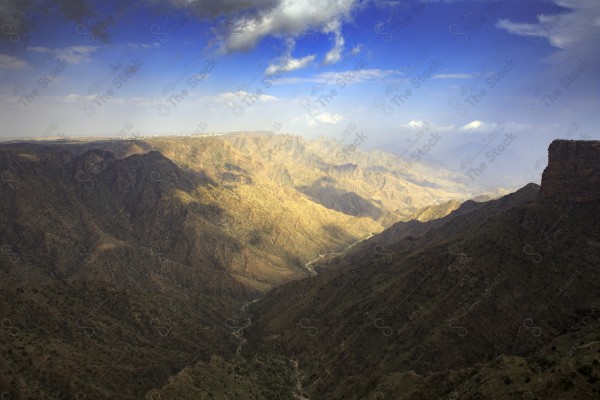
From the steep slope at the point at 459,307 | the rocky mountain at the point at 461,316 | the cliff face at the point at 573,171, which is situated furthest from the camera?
Result: the cliff face at the point at 573,171

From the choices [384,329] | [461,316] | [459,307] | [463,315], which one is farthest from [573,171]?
[384,329]

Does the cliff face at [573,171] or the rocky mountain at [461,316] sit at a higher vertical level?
the cliff face at [573,171]

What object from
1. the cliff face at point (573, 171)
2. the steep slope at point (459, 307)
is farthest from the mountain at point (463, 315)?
the cliff face at point (573, 171)

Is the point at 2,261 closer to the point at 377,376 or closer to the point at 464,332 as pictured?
the point at 377,376

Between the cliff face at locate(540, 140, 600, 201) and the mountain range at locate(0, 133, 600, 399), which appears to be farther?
the cliff face at locate(540, 140, 600, 201)

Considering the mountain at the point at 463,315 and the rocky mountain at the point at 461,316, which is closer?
the rocky mountain at the point at 461,316

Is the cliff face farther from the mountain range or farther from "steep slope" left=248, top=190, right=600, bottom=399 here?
"steep slope" left=248, top=190, right=600, bottom=399

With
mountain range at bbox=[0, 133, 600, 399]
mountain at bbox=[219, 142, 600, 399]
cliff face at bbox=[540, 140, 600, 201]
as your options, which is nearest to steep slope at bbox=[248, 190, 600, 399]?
mountain at bbox=[219, 142, 600, 399]

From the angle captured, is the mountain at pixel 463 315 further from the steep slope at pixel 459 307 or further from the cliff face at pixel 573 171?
the cliff face at pixel 573 171
